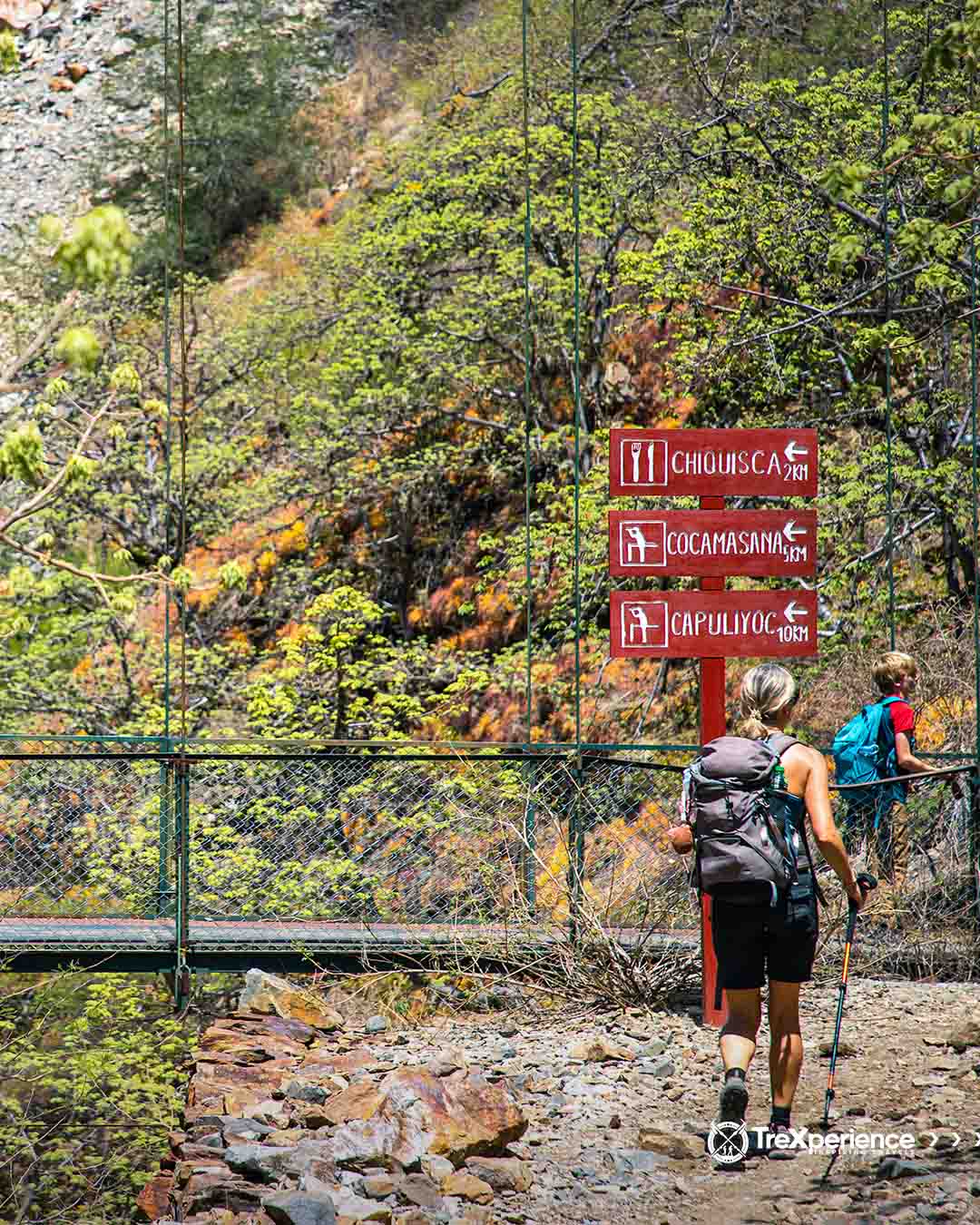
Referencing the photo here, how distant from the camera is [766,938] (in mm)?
3967

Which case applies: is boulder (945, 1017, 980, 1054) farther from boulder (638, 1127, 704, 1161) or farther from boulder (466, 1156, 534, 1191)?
boulder (466, 1156, 534, 1191)

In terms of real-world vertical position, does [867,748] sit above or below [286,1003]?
above

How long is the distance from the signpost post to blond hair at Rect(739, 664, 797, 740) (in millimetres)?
1420

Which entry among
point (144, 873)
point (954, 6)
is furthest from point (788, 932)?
point (954, 6)

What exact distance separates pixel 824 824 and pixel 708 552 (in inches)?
75.3

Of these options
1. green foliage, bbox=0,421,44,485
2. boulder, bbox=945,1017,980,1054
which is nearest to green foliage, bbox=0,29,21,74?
green foliage, bbox=0,421,44,485

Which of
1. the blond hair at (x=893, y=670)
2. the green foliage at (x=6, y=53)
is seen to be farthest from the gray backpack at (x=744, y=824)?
the green foliage at (x=6, y=53)

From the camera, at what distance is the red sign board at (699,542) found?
5.55m

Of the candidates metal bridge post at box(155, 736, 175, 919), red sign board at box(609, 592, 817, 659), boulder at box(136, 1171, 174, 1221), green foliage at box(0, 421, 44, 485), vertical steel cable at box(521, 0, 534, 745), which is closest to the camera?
green foliage at box(0, 421, 44, 485)

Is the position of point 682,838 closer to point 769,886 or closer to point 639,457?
point 769,886

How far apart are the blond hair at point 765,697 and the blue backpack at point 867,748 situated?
2211mm

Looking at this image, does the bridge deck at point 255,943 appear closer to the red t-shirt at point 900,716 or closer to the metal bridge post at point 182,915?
the metal bridge post at point 182,915

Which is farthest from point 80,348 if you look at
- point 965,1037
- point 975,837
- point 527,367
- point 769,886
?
point 527,367

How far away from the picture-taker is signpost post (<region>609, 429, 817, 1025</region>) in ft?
18.1
